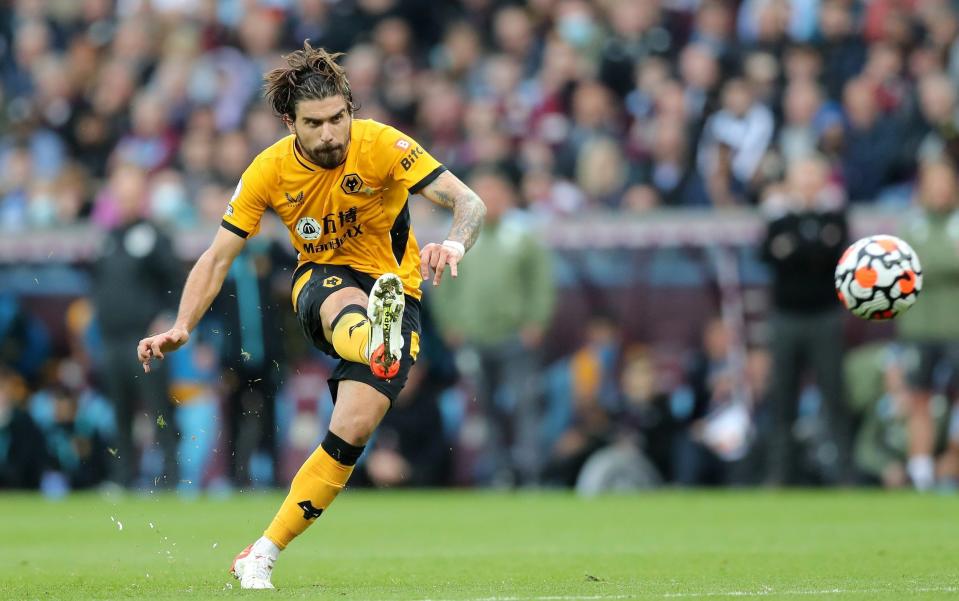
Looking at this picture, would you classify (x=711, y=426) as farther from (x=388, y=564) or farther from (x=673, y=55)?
(x=388, y=564)

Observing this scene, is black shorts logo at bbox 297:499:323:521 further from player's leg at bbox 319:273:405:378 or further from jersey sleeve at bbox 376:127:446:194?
jersey sleeve at bbox 376:127:446:194

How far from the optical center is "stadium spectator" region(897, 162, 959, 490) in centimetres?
1359

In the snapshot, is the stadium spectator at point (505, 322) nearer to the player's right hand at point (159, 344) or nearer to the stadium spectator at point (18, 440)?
the stadium spectator at point (18, 440)

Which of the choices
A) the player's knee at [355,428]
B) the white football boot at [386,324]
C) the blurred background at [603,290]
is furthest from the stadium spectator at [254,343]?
the white football boot at [386,324]

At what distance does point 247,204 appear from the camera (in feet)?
24.9

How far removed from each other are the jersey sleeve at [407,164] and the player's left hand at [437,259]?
2.31 feet

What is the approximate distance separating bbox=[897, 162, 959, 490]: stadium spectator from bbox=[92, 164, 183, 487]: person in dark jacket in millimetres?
6574

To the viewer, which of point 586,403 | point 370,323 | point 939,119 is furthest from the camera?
point 586,403

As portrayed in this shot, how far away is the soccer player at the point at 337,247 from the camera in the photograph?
7.23 metres

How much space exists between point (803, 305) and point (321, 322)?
24.1 ft

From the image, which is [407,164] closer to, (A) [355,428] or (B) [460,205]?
(B) [460,205]

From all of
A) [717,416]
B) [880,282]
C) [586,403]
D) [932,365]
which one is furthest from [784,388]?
[880,282]

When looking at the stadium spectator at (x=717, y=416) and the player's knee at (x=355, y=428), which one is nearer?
the player's knee at (x=355, y=428)

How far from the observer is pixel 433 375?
15.3 metres
